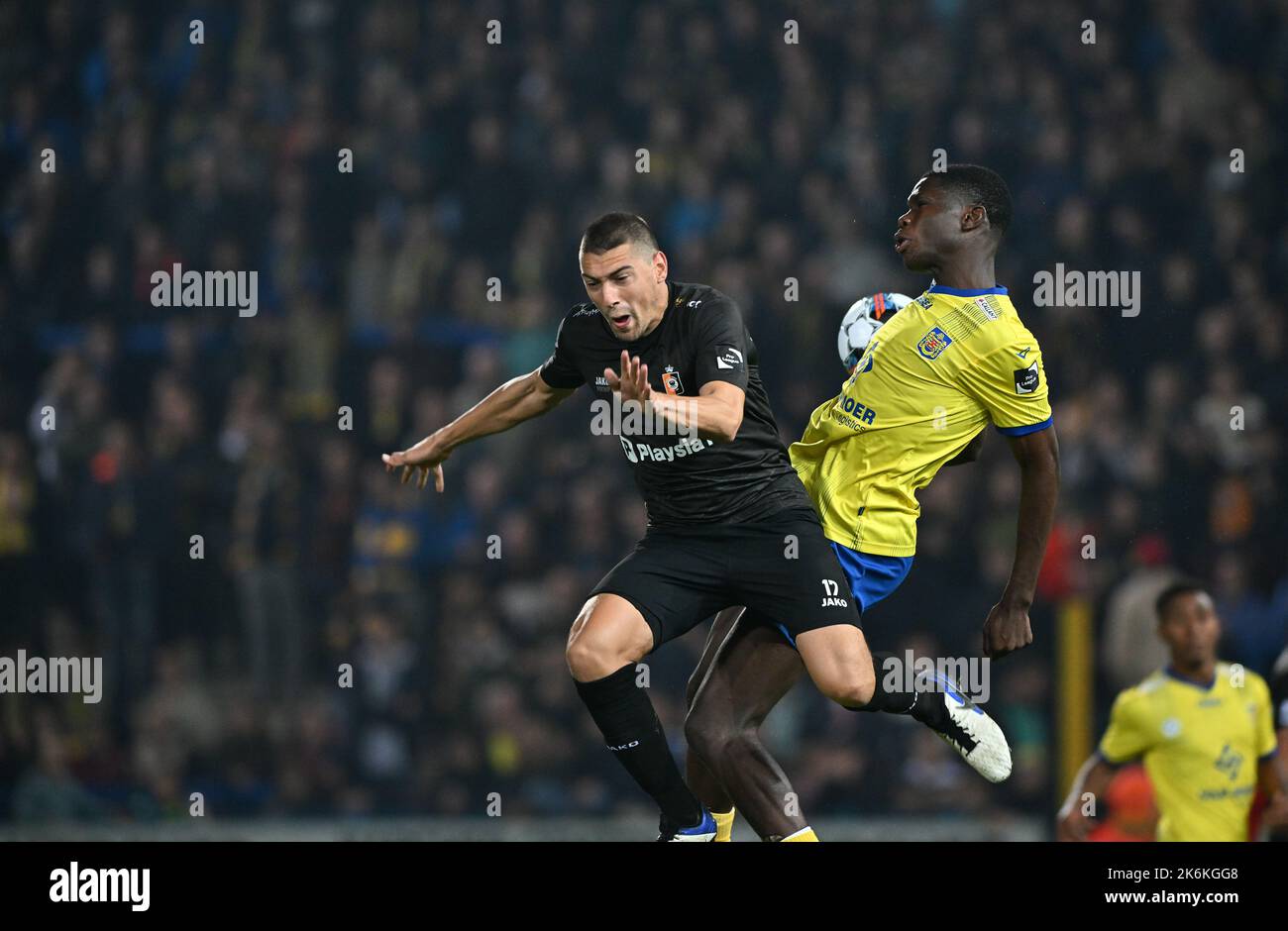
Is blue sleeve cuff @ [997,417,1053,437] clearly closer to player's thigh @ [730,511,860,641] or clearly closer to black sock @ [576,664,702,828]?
player's thigh @ [730,511,860,641]

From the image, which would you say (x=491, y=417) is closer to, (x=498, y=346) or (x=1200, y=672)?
(x=1200, y=672)

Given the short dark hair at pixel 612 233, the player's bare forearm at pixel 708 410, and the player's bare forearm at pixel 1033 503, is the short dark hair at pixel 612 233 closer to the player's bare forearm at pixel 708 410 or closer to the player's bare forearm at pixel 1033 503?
the player's bare forearm at pixel 708 410

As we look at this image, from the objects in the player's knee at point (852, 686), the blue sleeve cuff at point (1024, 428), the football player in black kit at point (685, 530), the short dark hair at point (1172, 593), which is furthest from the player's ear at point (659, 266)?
the short dark hair at point (1172, 593)

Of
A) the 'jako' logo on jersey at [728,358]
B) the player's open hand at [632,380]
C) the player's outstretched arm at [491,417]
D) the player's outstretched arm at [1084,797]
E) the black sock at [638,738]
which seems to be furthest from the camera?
the player's outstretched arm at [1084,797]

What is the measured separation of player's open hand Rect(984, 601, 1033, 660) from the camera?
16.2 ft

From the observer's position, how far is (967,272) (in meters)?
4.92

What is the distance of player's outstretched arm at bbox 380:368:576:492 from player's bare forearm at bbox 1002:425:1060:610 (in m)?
1.42

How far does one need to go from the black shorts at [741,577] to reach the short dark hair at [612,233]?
87 centimetres

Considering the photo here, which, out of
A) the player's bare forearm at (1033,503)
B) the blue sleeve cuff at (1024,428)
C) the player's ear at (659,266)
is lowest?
the player's bare forearm at (1033,503)

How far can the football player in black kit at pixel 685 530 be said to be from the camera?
4586mm

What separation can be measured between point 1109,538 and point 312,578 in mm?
4296

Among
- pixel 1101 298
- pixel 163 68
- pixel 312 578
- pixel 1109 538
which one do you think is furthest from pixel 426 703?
pixel 163 68

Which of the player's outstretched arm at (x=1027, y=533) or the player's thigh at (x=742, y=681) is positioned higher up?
the player's outstretched arm at (x=1027, y=533)
